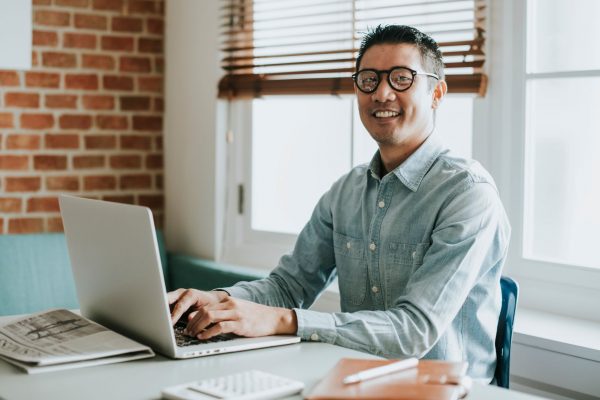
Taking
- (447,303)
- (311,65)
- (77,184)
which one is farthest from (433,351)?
(77,184)

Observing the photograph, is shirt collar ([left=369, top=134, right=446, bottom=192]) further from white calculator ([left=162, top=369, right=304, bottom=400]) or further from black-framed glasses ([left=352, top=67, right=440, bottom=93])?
white calculator ([left=162, top=369, right=304, bottom=400])

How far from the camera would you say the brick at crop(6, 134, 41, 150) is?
337 cm

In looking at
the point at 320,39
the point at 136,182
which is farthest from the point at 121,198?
the point at 320,39

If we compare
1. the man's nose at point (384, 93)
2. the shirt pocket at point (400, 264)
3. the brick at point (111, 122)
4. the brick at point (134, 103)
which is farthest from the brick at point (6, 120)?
the shirt pocket at point (400, 264)

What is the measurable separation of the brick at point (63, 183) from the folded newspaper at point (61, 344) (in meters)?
1.58

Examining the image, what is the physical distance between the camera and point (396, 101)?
2141 millimetres

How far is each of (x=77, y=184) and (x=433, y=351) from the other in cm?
206

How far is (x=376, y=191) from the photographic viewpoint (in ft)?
7.27

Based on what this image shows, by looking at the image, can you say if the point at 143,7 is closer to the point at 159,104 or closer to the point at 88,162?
the point at 159,104

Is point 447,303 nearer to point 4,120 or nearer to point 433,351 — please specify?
point 433,351

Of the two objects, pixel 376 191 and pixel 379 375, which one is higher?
pixel 376 191

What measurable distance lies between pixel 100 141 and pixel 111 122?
0.10 meters

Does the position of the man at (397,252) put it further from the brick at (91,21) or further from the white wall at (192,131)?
the brick at (91,21)

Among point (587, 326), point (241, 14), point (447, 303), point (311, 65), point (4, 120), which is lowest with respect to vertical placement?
point (587, 326)
